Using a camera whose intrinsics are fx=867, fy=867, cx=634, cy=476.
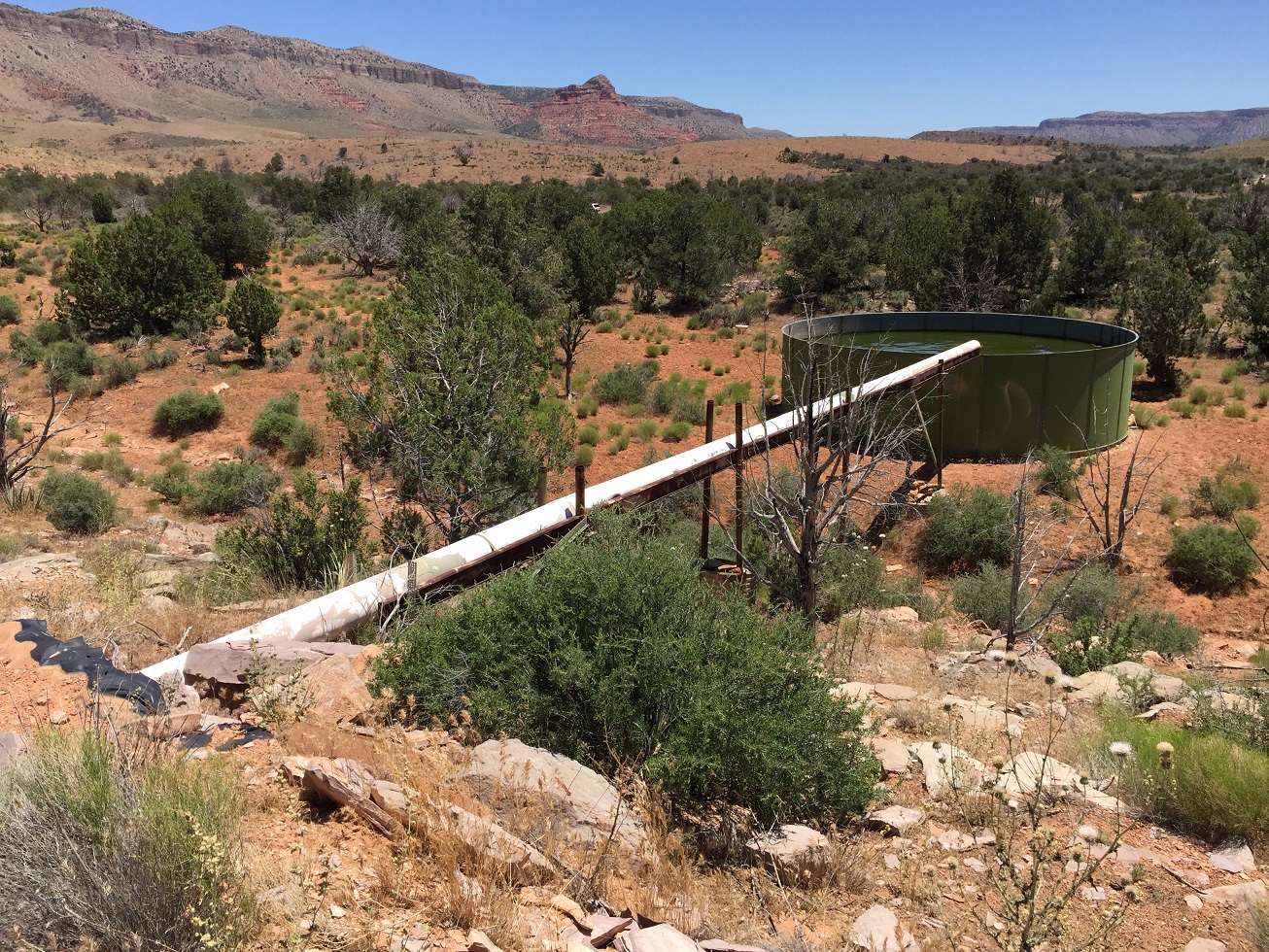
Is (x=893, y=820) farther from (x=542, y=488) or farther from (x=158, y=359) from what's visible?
(x=158, y=359)

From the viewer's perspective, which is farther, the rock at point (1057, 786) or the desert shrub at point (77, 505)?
the desert shrub at point (77, 505)

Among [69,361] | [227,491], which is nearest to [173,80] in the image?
[69,361]

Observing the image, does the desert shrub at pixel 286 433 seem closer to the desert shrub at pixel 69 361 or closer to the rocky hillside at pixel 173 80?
the desert shrub at pixel 69 361

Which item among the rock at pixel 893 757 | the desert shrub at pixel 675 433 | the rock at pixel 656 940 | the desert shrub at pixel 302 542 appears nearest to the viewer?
the rock at pixel 656 940

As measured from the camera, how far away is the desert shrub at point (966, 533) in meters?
13.2

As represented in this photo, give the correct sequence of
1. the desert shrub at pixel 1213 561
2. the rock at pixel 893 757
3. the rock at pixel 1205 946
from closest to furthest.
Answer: the rock at pixel 1205 946 → the rock at pixel 893 757 → the desert shrub at pixel 1213 561

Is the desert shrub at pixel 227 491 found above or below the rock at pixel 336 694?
below

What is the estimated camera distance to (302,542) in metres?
10.4

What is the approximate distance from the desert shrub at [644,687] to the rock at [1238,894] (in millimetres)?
1686

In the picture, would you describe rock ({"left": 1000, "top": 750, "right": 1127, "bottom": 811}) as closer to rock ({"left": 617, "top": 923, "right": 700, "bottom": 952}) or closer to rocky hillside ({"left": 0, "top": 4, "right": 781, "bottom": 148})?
rock ({"left": 617, "top": 923, "right": 700, "bottom": 952})

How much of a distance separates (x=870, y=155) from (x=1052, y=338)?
8499 cm

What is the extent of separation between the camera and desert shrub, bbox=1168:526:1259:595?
1247 centimetres

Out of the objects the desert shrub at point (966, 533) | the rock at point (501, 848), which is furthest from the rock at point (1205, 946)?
the desert shrub at point (966, 533)

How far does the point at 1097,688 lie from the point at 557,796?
19.2 feet
